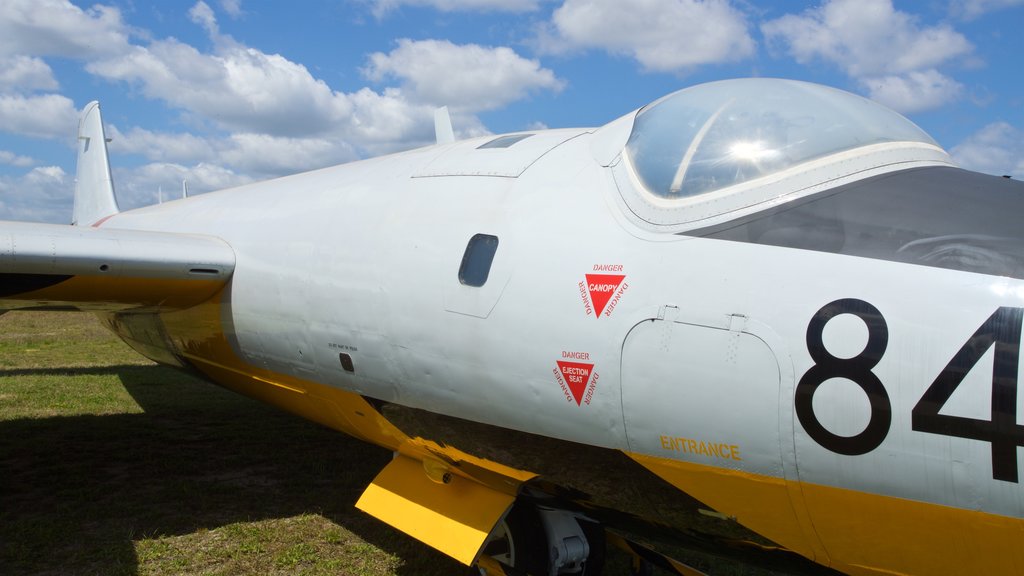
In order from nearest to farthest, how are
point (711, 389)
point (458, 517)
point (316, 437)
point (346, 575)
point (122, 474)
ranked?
point (711, 389)
point (458, 517)
point (346, 575)
point (122, 474)
point (316, 437)

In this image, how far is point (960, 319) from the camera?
2.56m

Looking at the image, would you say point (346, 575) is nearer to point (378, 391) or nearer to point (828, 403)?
point (378, 391)

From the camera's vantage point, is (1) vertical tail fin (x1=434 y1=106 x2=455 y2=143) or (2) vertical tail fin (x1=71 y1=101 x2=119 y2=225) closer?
(1) vertical tail fin (x1=434 y1=106 x2=455 y2=143)

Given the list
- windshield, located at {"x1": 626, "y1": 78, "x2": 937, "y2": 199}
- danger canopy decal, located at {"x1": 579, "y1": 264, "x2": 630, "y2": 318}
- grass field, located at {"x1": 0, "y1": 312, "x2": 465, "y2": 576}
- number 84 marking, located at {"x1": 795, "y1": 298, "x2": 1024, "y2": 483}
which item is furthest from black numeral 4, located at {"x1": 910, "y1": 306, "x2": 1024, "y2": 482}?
grass field, located at {"x1": 0, "y1": 312, "x2": 465, "y2": 576}

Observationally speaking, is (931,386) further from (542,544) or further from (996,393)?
(542,544)

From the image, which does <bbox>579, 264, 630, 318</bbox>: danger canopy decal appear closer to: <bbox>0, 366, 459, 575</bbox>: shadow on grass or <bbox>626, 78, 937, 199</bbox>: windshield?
<bbox>626, 78, 937, 199</bbox>: windshield

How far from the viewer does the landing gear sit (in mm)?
4691

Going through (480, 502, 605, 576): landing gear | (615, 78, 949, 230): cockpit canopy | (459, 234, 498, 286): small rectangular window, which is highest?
(615, 78, 949, 230): cockpit canopy

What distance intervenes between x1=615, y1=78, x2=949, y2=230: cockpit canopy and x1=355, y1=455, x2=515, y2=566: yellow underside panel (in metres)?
1.99

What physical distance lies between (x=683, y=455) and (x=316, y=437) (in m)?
7.47

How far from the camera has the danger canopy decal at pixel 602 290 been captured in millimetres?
3311

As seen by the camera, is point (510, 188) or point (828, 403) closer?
point (828, 403)

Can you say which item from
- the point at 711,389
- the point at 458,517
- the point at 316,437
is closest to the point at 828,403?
the point at 711,389

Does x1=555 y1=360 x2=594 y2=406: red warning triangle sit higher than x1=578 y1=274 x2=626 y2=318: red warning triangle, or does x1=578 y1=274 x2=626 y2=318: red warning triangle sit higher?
x1=578 y1=274 x2=626 y2=318: red warning triangle
